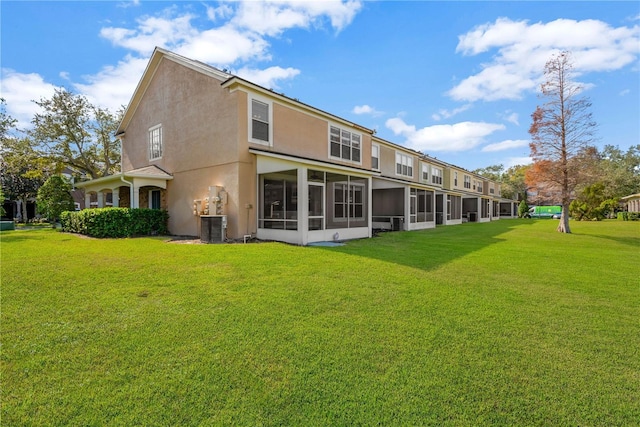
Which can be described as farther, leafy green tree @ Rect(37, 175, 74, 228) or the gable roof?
leafy green tree @ Rect(37, 175, 74, 228)

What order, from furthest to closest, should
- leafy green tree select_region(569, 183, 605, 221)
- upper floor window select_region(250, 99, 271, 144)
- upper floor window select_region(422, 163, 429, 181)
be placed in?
leafy green tree select_region(569, 183, 605, 221) < upper floor window select_region(422, 163, 429, 181) < upper floor window select_region(250, 99, 271, 144)

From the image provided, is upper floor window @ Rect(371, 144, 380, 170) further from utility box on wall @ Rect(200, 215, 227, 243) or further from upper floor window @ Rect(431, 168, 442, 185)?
utility box on wall @ Rect(200, 215, 227, 243)

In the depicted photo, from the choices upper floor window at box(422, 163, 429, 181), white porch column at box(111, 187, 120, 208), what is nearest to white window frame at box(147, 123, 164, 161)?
white porch column at box(111, 187, 120, 208)

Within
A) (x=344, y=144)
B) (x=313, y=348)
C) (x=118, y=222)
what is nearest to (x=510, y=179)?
(x=344, y=144)

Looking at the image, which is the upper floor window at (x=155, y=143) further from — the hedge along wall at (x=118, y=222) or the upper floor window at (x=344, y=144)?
the upper floor window at (x=344, y=144)

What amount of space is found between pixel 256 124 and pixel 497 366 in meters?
11.4

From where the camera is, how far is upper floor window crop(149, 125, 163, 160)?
50.6ft

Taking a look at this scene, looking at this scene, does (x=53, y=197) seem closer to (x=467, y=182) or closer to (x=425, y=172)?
(x=425, y=172)

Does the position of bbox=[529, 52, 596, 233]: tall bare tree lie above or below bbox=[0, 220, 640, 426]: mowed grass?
above

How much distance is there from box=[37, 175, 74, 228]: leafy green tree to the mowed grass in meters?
17.3

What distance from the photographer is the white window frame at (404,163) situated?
77.2ft

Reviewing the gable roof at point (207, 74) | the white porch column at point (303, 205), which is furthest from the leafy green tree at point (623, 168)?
the white porch column at point (303, 205)

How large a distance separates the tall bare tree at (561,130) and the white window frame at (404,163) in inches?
333

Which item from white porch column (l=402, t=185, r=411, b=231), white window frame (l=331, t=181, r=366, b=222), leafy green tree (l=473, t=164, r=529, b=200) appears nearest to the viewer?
white window frame (l=331, t=181, r=366, b=222)
